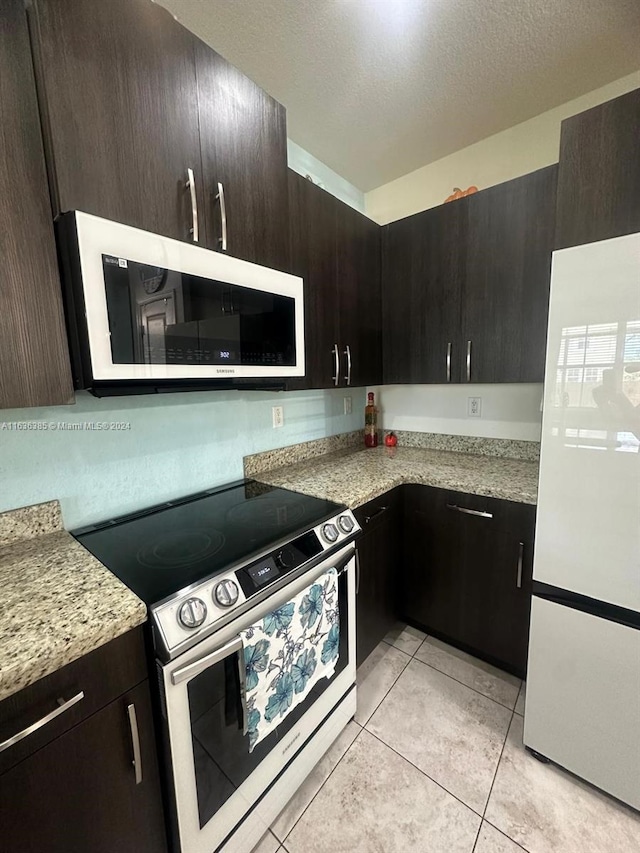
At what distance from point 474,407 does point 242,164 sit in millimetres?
1650

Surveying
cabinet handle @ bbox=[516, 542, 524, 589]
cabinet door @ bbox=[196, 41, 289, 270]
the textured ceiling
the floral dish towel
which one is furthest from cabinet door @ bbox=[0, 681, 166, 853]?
the textured ceiling

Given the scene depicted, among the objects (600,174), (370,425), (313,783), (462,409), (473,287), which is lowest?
(313,783)

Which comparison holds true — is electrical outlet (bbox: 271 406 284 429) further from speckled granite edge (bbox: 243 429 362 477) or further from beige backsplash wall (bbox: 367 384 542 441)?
beige backsplash wall (bbox: 367 384 542 441)

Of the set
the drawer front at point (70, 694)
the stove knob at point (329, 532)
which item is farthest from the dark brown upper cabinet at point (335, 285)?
the drawer front at point (70, 694)

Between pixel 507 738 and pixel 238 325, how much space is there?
1859 mm

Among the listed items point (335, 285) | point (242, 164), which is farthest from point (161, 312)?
Answer: point (335, 285)

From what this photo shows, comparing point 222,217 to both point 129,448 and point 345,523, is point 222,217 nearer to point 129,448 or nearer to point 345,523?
point 129,448

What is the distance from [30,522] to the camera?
1.09 metres

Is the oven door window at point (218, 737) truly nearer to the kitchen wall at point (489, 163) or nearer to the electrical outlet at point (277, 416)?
the electrical outlet at point (277, 416)

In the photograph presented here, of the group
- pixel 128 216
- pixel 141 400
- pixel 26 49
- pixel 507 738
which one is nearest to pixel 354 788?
pixel 507 738

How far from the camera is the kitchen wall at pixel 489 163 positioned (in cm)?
163

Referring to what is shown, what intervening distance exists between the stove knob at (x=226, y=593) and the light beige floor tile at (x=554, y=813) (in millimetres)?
1138

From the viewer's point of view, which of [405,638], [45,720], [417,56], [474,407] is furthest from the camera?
[474,407]

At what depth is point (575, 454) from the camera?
108cm
